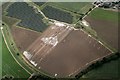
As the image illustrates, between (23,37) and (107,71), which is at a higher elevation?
(23,37)

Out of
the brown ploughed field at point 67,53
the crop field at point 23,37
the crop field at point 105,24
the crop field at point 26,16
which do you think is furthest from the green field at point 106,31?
the crop field at point 23,37

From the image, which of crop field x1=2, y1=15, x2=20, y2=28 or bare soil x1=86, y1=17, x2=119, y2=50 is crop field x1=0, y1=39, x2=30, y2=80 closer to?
crop field x1=2, y1=15, x2=20, y2=28

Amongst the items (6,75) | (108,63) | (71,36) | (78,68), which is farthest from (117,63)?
(6,75)

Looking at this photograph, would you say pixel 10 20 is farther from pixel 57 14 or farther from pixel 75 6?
pixel 75 6

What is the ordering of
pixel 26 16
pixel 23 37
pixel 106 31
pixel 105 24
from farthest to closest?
pixel 26 16 < pixel 105 24 < pixel 23 37 < pixel 106 31

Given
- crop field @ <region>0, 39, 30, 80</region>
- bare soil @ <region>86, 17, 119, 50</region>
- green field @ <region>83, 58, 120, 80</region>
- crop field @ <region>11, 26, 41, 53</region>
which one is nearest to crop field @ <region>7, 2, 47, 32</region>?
crop field @ <region>11, 26, 41, 53</region>

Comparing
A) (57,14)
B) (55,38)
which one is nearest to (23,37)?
(55,38)

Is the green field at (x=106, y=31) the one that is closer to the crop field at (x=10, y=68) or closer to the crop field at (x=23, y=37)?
the crop field at (x=10, y=68)
